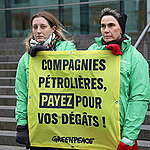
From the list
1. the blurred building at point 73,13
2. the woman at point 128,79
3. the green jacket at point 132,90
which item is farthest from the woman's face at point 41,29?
the blurred building at point 73,13

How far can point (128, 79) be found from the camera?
8.31 feet

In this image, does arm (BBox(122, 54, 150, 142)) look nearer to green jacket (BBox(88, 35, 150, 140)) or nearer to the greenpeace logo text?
green jacket (BBox(88, 35, 150, 140))

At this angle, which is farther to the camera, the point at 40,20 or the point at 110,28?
the point at 40,20

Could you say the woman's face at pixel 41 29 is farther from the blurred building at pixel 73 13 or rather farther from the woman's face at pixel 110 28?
the blurred building at pixel 73 13

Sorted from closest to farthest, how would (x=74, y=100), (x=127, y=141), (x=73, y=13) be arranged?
(x=127, y=141) < (x=74, y=100) < (x=73, y=13)

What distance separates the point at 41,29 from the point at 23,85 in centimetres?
50

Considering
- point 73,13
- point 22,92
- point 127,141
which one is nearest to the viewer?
point 127,141

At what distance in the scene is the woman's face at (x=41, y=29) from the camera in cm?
280

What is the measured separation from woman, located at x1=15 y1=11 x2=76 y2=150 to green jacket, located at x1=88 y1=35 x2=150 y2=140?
1.78 ft

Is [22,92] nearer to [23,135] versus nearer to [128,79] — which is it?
[23,135]

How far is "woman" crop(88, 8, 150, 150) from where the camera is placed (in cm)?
248

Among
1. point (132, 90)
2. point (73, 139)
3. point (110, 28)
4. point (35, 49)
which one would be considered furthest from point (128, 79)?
point (35, 49)

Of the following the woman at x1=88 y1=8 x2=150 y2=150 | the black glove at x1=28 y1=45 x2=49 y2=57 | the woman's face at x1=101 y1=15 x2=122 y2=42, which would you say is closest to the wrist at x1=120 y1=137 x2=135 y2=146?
the woman at x1=88 y1=8 x2=150 y2=150

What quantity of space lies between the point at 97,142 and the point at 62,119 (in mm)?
337
